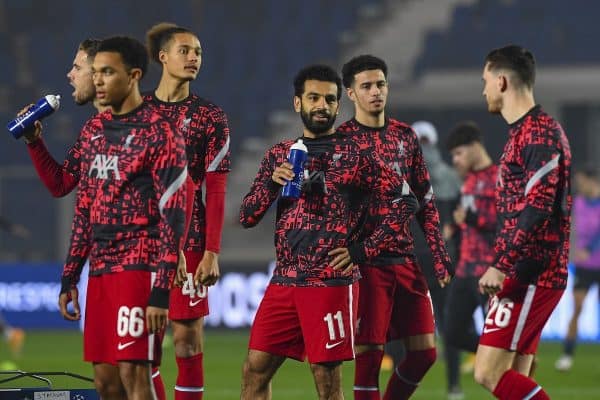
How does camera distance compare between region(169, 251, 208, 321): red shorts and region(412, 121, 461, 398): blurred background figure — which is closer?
region(169, 251, 208, 321): red shorts

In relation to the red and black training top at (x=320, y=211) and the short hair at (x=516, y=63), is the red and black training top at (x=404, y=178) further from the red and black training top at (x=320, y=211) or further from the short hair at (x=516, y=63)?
the short hair at (x=516, y=63)

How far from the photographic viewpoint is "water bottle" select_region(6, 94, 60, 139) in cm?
618

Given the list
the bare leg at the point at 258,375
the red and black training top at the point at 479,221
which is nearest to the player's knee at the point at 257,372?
the bare leg at the point at 258,375

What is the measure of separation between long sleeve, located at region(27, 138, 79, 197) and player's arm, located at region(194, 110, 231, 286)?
0.86 m

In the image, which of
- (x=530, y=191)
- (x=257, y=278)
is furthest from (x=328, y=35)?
(x=530, y=191)

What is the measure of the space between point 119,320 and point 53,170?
1088 millimetres

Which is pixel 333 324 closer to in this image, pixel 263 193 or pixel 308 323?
pixel 308 323

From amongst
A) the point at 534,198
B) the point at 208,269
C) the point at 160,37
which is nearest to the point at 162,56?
the point at 160,37

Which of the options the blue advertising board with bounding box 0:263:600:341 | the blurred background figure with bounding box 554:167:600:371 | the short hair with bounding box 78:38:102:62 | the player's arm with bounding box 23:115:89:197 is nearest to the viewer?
the player's arm with bounding box 23:115:89:197

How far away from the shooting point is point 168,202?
5832mm

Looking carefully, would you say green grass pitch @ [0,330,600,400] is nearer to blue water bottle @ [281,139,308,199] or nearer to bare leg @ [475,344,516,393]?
blue water bottle @ [281,139,308,199]

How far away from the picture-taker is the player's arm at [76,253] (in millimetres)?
6266

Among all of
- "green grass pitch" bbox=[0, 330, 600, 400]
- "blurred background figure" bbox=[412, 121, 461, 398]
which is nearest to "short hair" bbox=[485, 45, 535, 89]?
"green grass pitch" bbox=[0, 330, 600, 400]

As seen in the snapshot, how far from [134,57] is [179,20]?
17.0m
